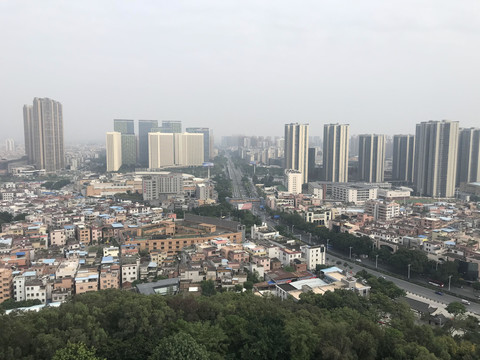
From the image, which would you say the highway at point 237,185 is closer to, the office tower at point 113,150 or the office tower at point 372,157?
the office tower at point 372,157

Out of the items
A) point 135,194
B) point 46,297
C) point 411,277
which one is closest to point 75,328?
point 46,297

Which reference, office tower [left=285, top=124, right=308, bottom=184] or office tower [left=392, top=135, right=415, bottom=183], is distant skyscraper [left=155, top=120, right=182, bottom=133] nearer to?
office tower [left=285, top=124, right=308, bottom=184]

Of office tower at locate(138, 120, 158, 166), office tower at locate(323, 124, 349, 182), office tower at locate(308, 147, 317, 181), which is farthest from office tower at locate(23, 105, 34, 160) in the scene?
office tower at locate(323, 124, 349, 182)

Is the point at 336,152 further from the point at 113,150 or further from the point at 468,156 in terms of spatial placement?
the point at 113,150

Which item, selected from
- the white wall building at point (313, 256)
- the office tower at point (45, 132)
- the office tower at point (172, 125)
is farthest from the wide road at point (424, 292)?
the office tower at point (172, 125)

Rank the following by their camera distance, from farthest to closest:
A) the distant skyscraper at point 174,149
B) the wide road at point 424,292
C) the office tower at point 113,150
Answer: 1. the distant skyscraper at point 174,149
2. the office tower at point 113,150
3. the wide road at point 424,292
